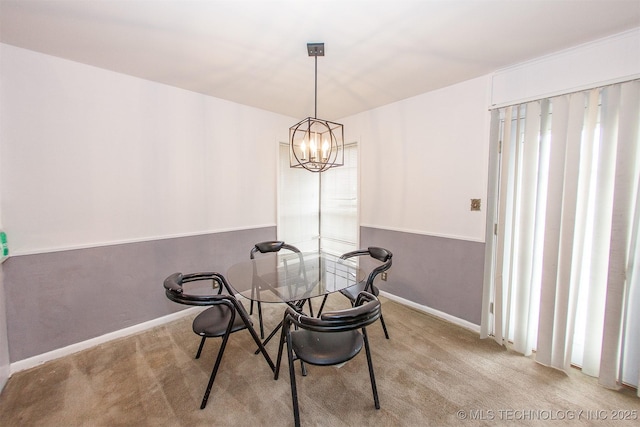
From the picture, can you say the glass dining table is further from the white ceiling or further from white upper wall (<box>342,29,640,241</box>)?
the white ceiling

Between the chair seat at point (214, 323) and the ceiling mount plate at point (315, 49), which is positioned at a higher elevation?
the ceiling mount plate at point (315, 49)

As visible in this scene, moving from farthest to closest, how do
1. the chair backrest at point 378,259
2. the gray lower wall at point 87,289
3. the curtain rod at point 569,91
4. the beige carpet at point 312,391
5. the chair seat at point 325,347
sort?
the chair backrest at point 378,259 < the gray lower wall at point 87,289 < the curtain rod at point 569,91 < the beige carpet at point 312,391 < the chair seat at point 325,347

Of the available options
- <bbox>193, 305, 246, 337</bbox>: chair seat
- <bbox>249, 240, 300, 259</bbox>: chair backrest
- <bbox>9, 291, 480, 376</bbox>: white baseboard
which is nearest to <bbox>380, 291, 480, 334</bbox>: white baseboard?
<bbox>9, 291, 480, 376</bbox>: white baseboard

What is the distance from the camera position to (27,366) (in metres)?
1.95

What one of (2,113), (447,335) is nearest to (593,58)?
(447,335)

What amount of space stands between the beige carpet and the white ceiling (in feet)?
8.19

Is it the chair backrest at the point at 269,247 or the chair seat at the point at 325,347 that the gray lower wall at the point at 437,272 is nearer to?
the chair backrest at the point at 269,247

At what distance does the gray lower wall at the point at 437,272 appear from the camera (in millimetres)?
2486

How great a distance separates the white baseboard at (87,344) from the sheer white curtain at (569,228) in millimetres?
3239

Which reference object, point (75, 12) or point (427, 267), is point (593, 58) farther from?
point (75, 12)

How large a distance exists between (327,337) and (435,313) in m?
1.71

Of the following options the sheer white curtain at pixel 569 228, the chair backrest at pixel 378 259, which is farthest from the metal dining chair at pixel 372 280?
the sheer white curtain at pixel 569 228

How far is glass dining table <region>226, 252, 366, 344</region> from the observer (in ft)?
6.09

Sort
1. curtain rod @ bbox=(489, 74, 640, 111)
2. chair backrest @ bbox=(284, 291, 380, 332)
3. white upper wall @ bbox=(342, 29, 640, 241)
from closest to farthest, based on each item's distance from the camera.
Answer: chair backrest @ bbox=(284, 291, 380, 332) → curtain rod @ bbox=(489, 74, 640, 111) → white upper wall @ bbox=(342, 29, 640, 241)
